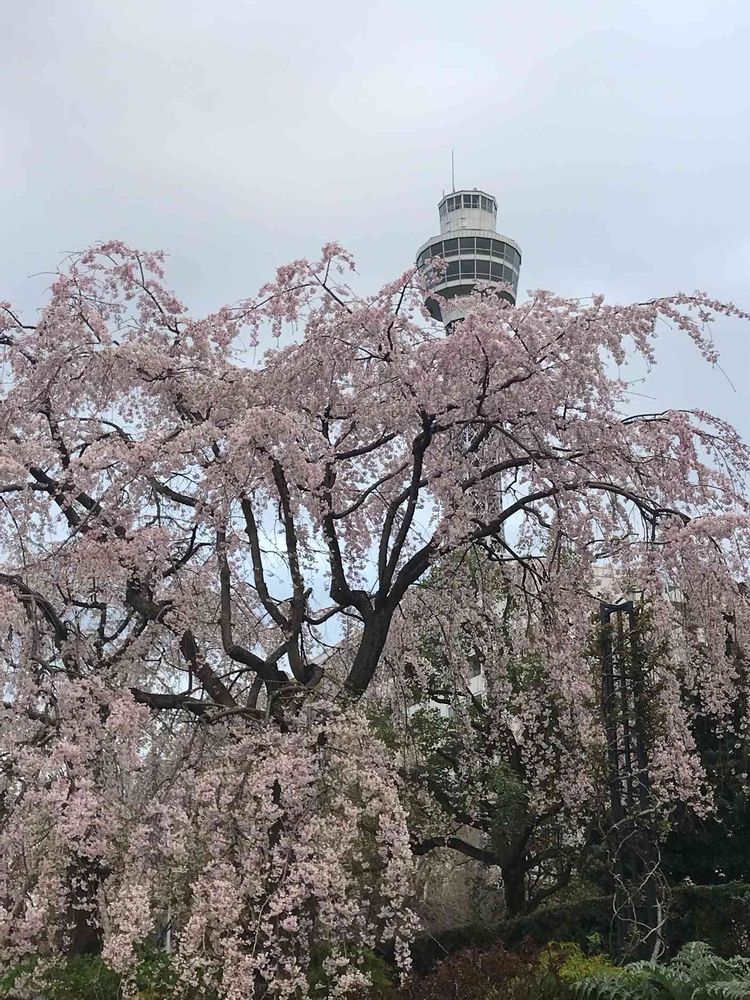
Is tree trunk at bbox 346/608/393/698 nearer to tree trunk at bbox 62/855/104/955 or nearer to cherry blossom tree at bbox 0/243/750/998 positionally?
cherry blossom tree at bbox 0/243/750/998

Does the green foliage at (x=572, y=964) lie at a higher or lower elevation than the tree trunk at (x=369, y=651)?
lower

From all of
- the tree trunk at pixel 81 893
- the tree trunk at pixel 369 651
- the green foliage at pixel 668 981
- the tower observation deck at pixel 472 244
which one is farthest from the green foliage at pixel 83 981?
the tower observation deck at pixel 472 244

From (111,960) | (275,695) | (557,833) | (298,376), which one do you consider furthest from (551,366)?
(557,833)

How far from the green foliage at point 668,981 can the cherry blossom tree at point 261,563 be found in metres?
1.41

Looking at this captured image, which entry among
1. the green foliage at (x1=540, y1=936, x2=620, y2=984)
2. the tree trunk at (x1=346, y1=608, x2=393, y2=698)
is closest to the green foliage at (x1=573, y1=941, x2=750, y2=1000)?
the green foliage at (x1=540, y1=936, x2=620, y2=984)

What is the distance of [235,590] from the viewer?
8.99 m

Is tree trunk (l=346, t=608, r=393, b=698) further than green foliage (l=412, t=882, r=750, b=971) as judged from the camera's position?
No

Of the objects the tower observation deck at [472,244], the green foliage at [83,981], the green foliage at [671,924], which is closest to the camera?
the green foliage at [83,981]

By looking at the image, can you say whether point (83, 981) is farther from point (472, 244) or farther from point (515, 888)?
point (472, 244)

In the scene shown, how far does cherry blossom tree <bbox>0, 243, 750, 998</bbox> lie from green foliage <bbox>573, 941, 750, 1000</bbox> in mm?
1411

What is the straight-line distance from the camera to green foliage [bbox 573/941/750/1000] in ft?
20.1

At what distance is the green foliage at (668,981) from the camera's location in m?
6.13

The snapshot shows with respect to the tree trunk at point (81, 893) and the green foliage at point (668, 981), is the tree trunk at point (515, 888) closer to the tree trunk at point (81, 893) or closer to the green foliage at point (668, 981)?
the green foliage at point (668, 981)

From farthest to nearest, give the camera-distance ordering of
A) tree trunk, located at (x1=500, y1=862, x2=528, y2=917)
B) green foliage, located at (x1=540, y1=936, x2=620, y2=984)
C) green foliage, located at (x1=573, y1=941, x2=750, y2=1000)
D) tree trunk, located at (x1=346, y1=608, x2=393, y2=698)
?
tree trunk, located at (x1=500, y1=862, x2=528, y2=917) → tree trunk, located at (x1=346, y1=608, x2=393, y2=698) → green foliage, located at (x1=540, y1=936, x2=620, y2=984) → green foliage, located at (x1=573, y1=941, x2=750, y2=1000)
